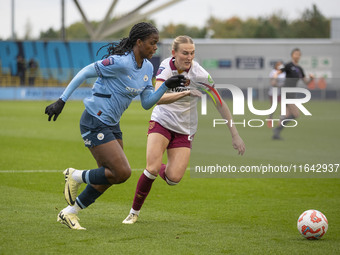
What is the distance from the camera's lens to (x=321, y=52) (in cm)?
5088

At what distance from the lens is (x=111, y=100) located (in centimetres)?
688

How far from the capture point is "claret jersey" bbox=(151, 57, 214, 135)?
7770 millimetres

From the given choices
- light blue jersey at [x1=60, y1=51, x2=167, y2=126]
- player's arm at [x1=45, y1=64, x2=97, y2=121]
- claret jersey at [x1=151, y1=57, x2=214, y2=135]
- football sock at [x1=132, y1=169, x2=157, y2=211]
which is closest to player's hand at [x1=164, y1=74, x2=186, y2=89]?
light blue jersey at [x1=60, y1=51, x2=167, y2=126]

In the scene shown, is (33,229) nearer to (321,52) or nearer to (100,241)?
(100,241)

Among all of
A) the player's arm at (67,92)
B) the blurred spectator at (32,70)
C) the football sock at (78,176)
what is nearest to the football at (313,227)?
the football sock at (78,176)

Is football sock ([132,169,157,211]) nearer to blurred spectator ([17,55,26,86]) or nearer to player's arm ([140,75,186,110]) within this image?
player's arm ([140,75,186,110])

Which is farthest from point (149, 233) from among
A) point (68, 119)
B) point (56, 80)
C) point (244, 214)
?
point (56, 80)

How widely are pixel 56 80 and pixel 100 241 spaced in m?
40.8

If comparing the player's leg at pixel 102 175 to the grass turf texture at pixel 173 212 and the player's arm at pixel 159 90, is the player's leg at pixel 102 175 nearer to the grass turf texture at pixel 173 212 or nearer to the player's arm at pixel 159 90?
the grass turf texture at pixel 173 212

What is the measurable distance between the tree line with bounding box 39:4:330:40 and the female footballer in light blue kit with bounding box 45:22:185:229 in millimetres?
76793

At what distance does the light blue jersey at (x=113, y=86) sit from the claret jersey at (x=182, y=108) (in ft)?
2.70

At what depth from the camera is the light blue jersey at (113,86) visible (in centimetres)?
679

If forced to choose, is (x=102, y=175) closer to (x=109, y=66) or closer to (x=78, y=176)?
(x=78, y=176)

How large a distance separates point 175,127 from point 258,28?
79.9 metres
